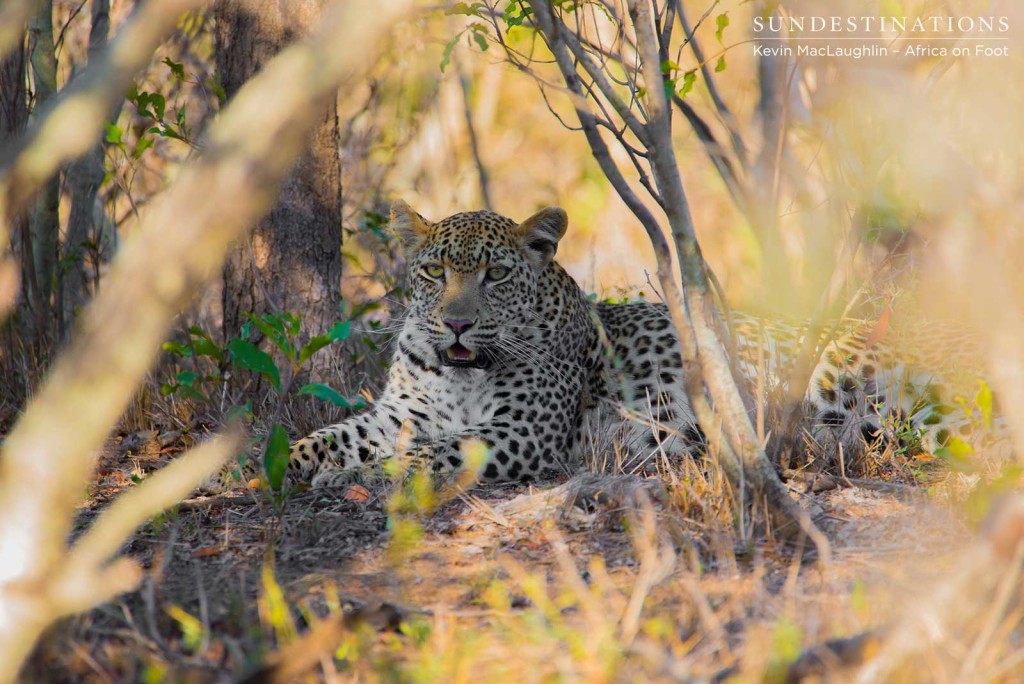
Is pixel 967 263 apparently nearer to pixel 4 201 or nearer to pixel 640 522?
pixel 640 522

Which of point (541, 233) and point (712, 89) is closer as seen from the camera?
point (541, 233)

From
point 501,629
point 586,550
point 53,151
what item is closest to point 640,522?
point 586,550

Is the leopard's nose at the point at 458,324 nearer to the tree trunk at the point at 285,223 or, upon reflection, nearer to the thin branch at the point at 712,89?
the tree trunk at the point at 285,223

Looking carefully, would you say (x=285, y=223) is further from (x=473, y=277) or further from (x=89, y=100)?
(x=89, y=100)

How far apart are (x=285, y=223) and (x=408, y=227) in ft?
3.03

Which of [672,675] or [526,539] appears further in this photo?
[526,539]

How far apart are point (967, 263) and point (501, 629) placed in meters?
1.77

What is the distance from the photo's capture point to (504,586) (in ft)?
12.5

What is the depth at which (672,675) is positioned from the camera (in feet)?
8.03

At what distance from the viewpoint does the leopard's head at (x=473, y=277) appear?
6.39 metres

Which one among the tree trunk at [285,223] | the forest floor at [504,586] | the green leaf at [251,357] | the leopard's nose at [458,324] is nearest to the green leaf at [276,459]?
the forest floor at [504,586]

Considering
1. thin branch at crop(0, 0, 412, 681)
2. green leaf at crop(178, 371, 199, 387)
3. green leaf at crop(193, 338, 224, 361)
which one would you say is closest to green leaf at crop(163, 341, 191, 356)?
green leaf at crop(178, 371, 199, 387)

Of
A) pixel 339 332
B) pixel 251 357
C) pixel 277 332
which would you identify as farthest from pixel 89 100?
pixel 277 332

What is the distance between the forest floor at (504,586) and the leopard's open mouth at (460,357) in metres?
1.03
